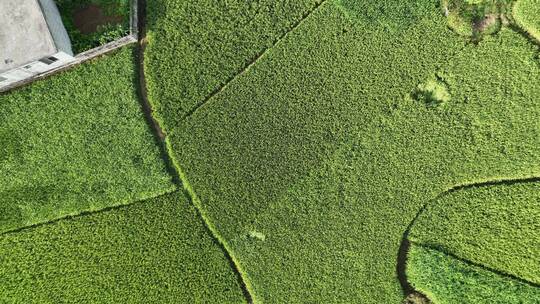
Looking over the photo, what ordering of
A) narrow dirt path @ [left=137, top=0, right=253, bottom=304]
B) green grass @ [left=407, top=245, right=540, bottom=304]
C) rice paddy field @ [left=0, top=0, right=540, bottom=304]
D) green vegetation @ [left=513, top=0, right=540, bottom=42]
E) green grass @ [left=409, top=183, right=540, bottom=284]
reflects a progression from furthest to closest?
narrow dirt path @ [left=137, top=0, right=253, bottom=304] → rice paddy field @ [left=0, top=0, right=540, bottom=304] → green vegetation @ [left=513, top=0, right=540, bottom=42] → green grass @ [left=409, top=183, right=540, bottom=284] → green grass @ [left=407, top=245, right=540, bottom=304]

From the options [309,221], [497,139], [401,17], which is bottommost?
[309,221]

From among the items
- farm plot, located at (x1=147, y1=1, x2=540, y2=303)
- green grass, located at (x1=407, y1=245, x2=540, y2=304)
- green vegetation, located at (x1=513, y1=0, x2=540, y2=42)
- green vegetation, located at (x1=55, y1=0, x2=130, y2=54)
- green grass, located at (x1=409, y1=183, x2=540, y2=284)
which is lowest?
green grass, located at (x1=407, y1=245, x2=540, y2=304)

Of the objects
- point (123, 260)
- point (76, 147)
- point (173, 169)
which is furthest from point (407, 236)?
point (76, 147)

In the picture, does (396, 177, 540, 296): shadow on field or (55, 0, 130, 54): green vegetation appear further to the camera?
(55, 0, 130, 54): green vegetation

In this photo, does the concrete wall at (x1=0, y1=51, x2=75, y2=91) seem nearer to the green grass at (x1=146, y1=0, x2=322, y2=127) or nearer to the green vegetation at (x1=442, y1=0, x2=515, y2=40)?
the green grass at (x1=146, y1=0, x2=322, y2=127)

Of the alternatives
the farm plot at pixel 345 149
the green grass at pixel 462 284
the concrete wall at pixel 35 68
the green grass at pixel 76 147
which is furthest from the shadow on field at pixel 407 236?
the concrete wall at pixel 35 68

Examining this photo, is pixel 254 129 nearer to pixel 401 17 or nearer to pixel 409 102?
pixel 409 102

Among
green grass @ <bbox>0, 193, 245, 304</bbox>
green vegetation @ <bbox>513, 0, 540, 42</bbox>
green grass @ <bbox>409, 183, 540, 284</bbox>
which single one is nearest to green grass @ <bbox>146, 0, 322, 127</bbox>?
green grass @ <bbox>0, 193, 245, 304</bbox>

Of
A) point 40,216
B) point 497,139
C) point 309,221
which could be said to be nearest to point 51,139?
point 40,216
